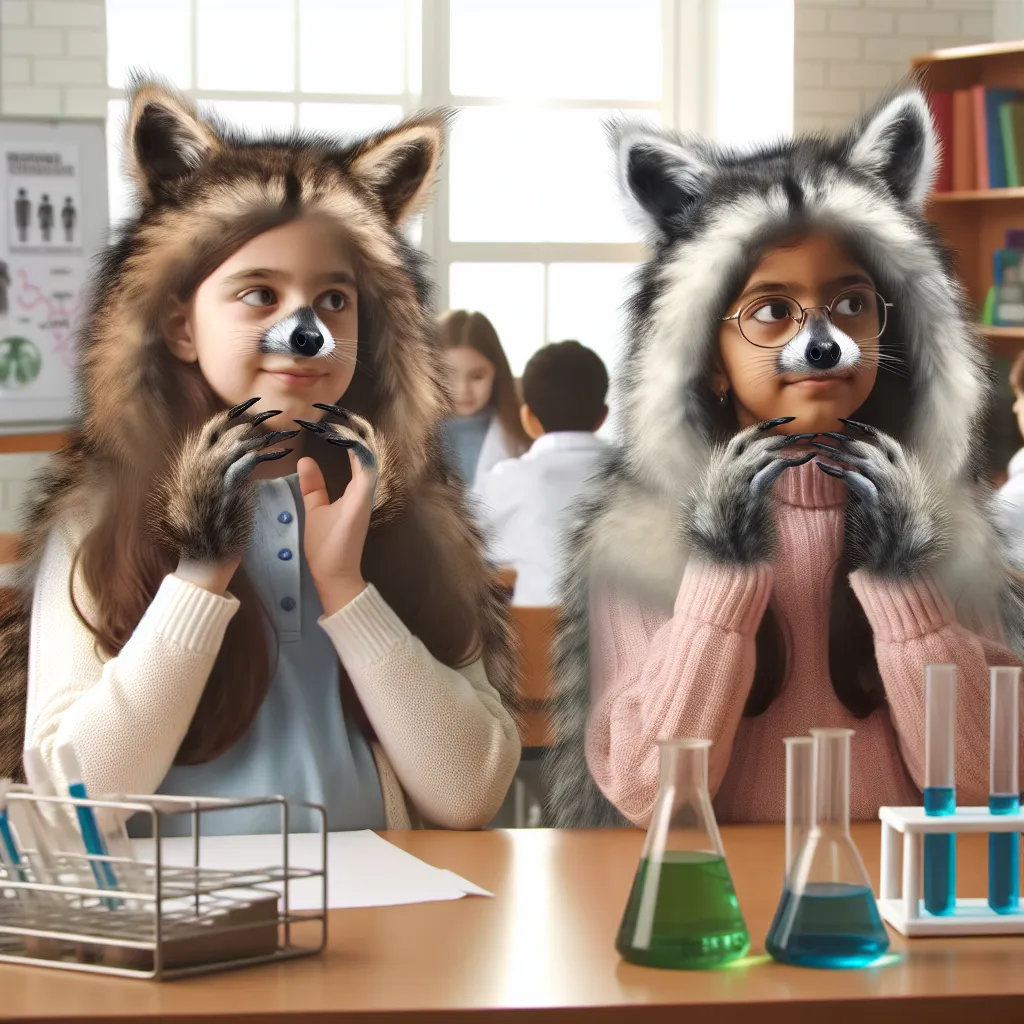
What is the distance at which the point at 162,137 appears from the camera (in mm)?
1618

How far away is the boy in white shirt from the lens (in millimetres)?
3201

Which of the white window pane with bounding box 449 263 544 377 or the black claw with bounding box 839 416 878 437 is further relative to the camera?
the white window pane with bounding box 449 263 544 377

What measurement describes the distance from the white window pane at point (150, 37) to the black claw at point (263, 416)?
3.30 m

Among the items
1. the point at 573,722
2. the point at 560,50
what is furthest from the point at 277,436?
the point at 560,50

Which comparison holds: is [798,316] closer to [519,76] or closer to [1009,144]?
[1009,144]

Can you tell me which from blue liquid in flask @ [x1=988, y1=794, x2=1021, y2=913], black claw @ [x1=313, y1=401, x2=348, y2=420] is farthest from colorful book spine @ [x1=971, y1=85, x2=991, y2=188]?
blue liquid in flask @ [x1=988, y1=794, x2=1021, y2=913]

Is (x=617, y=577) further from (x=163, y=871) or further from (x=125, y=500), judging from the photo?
(x=163, y=871)

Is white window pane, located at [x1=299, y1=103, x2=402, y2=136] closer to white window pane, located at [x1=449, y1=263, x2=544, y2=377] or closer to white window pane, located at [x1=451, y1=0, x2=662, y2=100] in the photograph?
white window pane, located at [x1=451, y1=0, x2=662, y2=100]

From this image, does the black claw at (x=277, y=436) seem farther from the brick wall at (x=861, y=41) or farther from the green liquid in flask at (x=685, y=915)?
the brick wall at (x=861, y=41)

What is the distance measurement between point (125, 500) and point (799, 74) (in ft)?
11.6

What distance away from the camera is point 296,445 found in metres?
1.63

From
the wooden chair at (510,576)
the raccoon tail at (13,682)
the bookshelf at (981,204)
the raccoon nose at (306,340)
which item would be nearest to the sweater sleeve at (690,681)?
the raccoon nose at (306,340)

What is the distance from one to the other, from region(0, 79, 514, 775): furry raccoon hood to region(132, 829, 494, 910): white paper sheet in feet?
0.84

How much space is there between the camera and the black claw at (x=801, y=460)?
63.0 inches
